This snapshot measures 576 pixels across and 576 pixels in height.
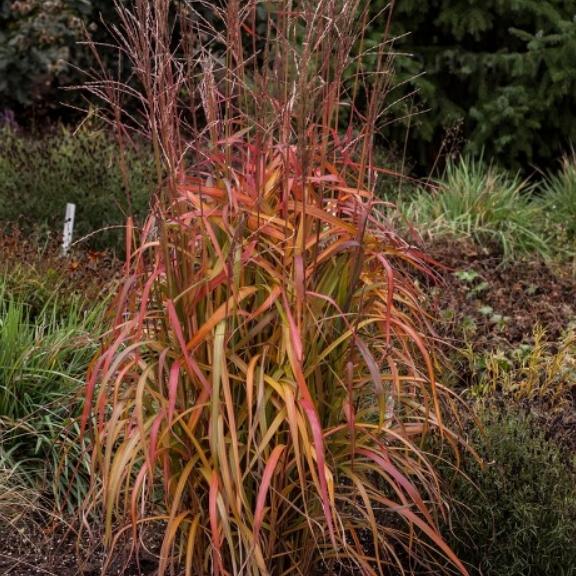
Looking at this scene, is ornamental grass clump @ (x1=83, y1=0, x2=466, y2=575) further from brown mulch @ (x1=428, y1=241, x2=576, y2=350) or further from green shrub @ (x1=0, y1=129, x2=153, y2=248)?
green shrub @ (x1=0, y1=129, x2=153, y2=248)

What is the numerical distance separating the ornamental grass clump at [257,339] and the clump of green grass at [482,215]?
4.11m

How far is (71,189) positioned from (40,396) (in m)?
2.53

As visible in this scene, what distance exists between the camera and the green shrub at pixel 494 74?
9.32 meters

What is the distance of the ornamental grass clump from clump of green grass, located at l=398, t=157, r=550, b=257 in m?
4.11

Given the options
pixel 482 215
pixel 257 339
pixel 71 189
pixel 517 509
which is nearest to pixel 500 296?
pixel 482 215

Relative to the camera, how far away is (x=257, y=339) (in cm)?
334

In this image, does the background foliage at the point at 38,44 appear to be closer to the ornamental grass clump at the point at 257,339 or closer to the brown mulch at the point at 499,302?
the brown mulch at the point at 499,302

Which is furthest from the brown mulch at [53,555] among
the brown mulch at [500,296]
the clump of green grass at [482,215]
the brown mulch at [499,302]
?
the clump of green grass at [482,215]

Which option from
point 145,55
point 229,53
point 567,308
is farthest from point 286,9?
point 567,308

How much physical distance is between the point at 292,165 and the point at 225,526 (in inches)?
43.4

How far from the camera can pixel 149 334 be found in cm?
346

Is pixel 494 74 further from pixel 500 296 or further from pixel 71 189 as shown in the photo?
pixel 71 189

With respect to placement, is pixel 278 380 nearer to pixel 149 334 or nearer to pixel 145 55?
pixel 149 334

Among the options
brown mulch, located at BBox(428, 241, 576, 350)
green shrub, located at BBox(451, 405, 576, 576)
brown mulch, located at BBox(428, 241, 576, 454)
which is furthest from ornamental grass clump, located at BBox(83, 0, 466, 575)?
brown mulch, located at BBox(428, 241, 576, 350)
